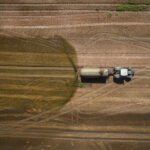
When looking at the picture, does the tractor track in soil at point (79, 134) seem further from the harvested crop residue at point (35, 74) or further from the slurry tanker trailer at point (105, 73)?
the slurry tanker trailer at point (105, 73)

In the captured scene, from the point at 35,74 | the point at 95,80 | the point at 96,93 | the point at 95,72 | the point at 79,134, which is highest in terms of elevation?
the point at 95,72

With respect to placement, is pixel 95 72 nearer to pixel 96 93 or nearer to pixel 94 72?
pixel 94 72

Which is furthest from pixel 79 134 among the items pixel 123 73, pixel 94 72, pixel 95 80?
pixel 123 73

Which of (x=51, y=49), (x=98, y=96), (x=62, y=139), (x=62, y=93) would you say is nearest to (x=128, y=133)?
(x=98, y=96)

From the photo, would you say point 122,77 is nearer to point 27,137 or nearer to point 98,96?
point 98,96

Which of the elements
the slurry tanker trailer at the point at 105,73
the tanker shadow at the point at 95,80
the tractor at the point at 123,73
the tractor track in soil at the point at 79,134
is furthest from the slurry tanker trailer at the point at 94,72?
the tractor track in soil at the point at 79,134

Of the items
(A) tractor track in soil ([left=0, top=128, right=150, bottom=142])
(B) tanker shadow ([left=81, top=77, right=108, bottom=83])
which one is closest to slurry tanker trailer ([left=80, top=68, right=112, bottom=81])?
(B) tanker shadow ([left=81, top=77, right=108, bottom=83])

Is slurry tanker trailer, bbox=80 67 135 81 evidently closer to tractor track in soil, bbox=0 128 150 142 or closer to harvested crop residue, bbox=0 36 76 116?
harvested crop residue, bbox=0 36 76 116

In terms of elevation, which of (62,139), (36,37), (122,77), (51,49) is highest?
(36,37)

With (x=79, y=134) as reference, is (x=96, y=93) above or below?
above

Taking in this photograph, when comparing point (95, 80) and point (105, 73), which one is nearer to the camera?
point (105, 73)

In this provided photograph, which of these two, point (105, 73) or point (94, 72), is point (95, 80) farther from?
point (105, 73)
